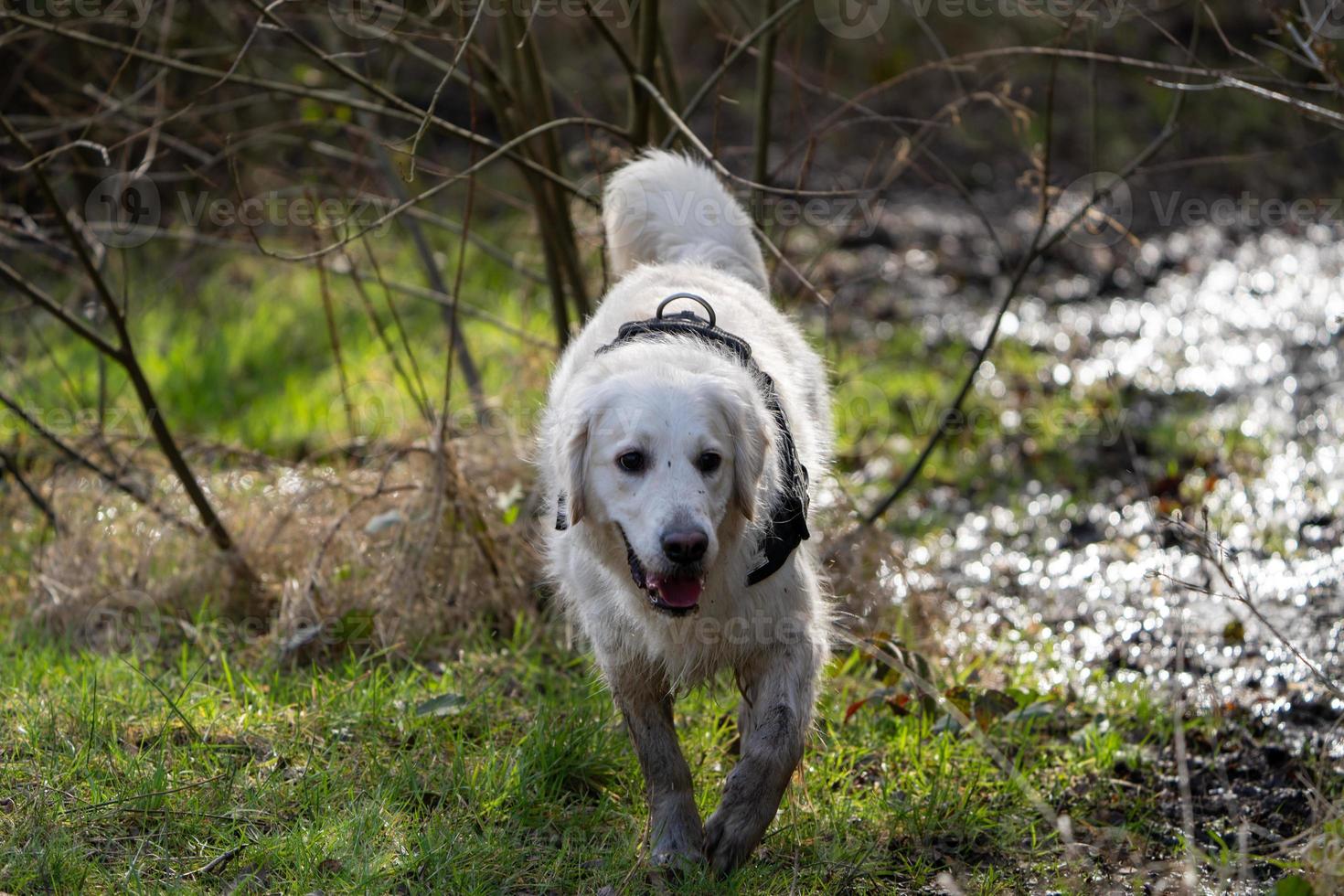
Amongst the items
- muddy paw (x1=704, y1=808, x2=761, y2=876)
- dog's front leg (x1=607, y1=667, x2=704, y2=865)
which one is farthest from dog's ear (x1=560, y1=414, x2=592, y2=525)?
muddy paw (x1=704, y1=808, x2=761, y2=876)

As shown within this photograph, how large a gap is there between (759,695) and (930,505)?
2.52m

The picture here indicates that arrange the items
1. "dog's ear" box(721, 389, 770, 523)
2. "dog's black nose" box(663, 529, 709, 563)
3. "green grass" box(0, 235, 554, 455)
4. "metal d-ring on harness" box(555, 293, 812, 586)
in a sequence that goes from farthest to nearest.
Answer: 1. "green grass" box(0, 235, 554, 455)
2. "metal d-ring on harness" box(555, 293, 812, 586)
3. "dog's ear" box(721, 389, 770, 523)
4. "dog's black nose" box(663, 529, 709, 563)

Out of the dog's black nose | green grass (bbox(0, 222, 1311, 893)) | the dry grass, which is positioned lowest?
green grass (bbox(0, 222, 1311, 893))

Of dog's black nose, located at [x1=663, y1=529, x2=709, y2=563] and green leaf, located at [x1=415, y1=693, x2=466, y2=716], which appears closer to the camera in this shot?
dog's black nose, located at [x1=663, y1=529, x2=709, y2=563]

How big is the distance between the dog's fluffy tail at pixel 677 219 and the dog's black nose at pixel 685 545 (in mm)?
1584

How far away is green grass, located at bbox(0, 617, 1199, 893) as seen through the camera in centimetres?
293

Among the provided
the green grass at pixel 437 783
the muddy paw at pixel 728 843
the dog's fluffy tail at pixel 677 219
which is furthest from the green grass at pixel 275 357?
the muddy paw at pixel 728 843

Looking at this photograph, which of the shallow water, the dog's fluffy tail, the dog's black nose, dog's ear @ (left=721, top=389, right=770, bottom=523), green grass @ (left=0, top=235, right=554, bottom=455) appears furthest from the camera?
green grass @ (left=0, top=235, right=554, bottom=455)

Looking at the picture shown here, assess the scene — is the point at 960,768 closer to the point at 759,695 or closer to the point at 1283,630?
the point at 759,695

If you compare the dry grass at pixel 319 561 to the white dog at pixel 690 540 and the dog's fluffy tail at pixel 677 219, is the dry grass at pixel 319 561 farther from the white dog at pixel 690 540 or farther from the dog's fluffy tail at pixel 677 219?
the dog's fluffy tail at pixel 677 219

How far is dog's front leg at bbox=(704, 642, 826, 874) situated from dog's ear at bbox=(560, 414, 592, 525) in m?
0.59

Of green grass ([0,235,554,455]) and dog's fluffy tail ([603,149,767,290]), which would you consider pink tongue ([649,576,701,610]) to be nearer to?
dog's fluffy tail ([603,149,767,290])

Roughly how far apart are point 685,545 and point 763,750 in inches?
22.1

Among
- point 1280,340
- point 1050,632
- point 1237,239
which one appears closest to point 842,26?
point 1237,239
